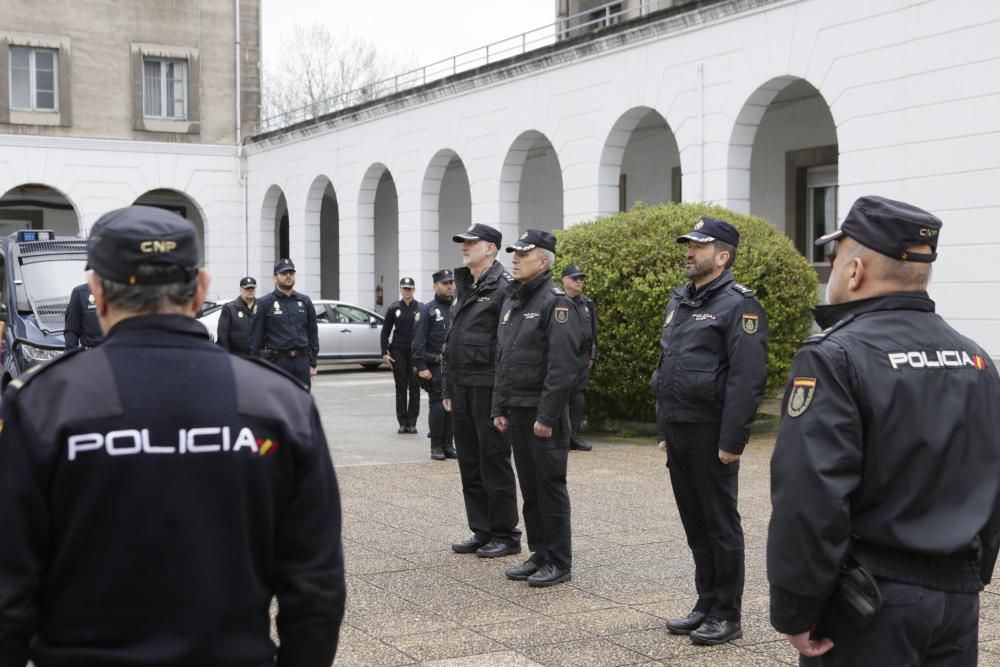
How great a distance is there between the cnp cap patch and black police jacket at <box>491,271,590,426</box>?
371 centimetres

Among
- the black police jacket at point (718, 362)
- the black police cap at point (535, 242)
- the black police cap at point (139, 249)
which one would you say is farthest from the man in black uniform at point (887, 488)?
the black police cap at point (535, 242)

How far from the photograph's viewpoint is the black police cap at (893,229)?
3.22 metres

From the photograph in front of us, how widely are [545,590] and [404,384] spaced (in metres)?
7.92

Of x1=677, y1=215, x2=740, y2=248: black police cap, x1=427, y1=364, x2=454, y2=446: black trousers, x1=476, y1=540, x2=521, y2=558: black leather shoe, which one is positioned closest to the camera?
x1=677, y1=215, x2=740, y2=248: black police cap

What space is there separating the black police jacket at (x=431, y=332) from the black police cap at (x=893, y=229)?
9.67m

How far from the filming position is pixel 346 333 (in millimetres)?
23391

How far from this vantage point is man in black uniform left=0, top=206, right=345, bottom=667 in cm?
243

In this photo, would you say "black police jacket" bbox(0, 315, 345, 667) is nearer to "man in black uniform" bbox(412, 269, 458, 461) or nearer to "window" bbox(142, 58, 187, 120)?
"man in black uniform" bbox(412, 269, 458, 461)

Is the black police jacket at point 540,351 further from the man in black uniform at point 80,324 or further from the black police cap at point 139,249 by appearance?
the man in black uniform at point 80,324

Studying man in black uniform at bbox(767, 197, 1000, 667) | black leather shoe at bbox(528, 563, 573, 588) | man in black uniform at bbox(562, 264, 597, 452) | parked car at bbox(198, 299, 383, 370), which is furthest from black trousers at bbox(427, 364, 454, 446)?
parked car at bbox(198, 299, 383, 370)

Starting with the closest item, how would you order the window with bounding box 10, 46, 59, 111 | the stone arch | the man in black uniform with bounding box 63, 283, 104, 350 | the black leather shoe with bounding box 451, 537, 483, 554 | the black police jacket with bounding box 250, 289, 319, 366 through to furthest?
the black leather shoe with bounding box 451, 537, 483, 554 < the man in black uniform with bounding box 63, 283, 104, 350 < the black police jacket with bounding box 250, 289, 319, 366 < the stone arch < the window with bounding box 10, 46, 59, 111

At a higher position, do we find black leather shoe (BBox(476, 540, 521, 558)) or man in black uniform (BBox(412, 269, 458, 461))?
man in black uniform (BBox(412, 269, 458, 461))

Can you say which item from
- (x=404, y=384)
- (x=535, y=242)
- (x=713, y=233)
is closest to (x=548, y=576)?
(x=535, y=242)

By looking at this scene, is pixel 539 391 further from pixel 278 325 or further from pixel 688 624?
pixel 278 325
